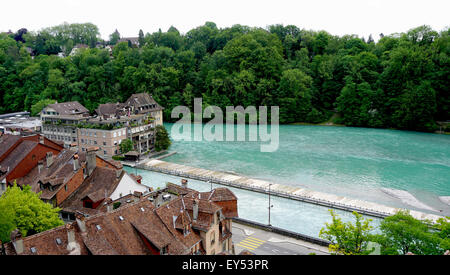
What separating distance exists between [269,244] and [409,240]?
11522mm

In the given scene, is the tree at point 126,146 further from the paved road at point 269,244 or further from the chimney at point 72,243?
the chimney at point 72,243

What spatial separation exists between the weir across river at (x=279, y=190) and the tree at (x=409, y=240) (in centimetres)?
1656

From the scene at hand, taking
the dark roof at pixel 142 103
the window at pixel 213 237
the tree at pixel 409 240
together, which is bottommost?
the window at pixel 213 237

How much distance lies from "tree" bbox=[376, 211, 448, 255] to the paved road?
7.26 m

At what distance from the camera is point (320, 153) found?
65.9m

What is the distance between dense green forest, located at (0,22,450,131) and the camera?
303 ft

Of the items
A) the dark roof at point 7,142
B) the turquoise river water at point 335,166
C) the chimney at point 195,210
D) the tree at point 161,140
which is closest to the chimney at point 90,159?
the dark roof at point 7,142

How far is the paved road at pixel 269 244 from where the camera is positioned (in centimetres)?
2872

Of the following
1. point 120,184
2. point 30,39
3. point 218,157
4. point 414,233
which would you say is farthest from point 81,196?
point 30,39

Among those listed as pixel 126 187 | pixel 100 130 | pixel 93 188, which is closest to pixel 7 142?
pixel 93 188

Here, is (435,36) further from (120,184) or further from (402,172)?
(120,184)

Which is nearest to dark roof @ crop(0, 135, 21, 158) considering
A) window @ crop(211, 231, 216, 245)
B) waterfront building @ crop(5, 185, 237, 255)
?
waterfront building @ crop(5, 185, 237, 255)

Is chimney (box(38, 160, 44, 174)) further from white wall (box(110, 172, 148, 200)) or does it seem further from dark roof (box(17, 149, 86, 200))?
white wall (box(110, 172, 148, 200))

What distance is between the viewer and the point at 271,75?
364 ft
